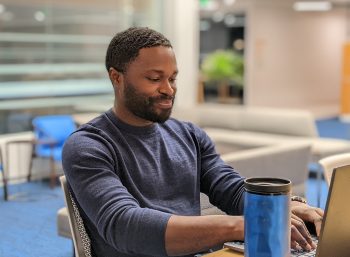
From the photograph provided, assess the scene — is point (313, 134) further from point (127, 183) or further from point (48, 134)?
point (127, 183)

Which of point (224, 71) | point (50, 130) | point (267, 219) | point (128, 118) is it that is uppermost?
point (128, 118)

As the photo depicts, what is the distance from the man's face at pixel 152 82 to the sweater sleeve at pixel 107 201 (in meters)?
0.17

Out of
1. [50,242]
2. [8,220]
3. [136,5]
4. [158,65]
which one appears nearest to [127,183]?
[158,65]

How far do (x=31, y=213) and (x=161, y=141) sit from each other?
3888 millimetres

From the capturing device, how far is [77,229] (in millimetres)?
1772

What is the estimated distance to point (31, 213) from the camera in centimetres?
550

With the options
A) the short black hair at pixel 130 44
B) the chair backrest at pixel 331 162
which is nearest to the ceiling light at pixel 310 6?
the chair backrest at pixel 331 162

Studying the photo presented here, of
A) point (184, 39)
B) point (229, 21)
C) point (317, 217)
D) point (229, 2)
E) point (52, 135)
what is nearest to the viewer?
point (317, 217)

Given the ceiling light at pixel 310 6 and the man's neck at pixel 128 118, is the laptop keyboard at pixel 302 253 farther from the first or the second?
the ceiling light at pixel 310 6

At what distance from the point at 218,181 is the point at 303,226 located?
0.51 meters

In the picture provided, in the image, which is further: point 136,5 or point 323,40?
point 323,40

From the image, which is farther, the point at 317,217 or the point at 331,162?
the point at 331,162

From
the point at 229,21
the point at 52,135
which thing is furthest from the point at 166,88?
the point at 229,21

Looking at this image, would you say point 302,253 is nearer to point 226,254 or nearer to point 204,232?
point 226,254
